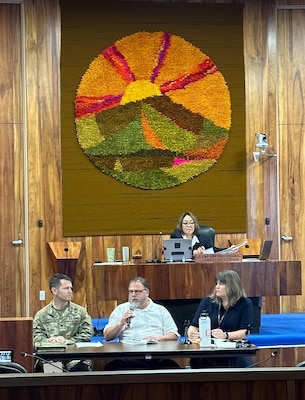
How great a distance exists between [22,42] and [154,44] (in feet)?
4.94

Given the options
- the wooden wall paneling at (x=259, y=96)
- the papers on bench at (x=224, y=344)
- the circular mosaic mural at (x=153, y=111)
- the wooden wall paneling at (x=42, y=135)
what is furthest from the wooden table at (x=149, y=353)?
the wooden wall paneling at (x=259, y=96)

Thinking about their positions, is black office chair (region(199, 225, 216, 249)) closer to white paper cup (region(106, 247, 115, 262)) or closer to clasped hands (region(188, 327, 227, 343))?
white paper cup (region(106, 247, 115, 262))

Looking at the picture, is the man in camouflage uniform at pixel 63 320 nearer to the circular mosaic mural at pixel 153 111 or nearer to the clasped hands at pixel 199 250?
the clasped hands at pixel 199 250

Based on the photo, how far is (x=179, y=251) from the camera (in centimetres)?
838

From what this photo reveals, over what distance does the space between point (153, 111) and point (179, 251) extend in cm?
262

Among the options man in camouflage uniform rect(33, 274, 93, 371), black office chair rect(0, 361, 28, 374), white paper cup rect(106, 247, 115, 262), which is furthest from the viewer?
white paper cup rect(106, 247, 115, 262)

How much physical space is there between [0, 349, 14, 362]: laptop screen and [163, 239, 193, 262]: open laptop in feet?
9.88

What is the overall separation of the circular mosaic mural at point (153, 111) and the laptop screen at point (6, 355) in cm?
500

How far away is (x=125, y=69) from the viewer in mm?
10492

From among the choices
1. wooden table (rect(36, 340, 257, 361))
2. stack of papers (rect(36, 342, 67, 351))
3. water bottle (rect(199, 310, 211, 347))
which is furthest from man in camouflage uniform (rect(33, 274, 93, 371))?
water bottle (rect(199, 310, 211, 347))

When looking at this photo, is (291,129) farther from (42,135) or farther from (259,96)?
(42,135)

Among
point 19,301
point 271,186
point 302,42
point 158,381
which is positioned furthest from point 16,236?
point 158,381

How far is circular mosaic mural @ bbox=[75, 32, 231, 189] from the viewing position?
34.1 feet

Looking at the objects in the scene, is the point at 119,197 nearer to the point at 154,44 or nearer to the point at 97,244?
the point at 97,244
